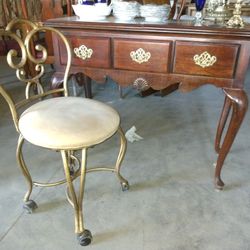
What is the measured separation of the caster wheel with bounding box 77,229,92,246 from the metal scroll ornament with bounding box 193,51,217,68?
2.65ft

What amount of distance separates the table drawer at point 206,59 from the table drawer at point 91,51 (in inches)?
11.9

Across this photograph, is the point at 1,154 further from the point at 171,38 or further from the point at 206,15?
the point at 206,15

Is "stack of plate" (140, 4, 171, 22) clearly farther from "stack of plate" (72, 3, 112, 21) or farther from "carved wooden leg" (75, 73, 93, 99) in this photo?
"carved wooden leg" (75, 73, 93, 99)

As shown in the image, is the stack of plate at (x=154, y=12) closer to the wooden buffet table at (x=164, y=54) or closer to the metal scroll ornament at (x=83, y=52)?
the wooden buffet table at (x=164, y=54)

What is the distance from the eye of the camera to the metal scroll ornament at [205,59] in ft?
3.41

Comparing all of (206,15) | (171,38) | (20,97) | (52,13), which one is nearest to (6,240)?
(171,38)

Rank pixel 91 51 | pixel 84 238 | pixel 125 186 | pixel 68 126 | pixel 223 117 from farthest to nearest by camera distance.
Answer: pixel 223 117
pixel 125 186
pixel 91 51
pixel 84 238
pixel 68 126

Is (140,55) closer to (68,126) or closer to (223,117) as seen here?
(68,126)

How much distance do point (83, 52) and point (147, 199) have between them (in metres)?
0.74

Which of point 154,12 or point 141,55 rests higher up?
point 154,12

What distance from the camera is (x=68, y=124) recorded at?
35.3 inches

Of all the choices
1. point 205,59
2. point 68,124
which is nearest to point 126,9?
point 205,59

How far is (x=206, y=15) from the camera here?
48.3 inches

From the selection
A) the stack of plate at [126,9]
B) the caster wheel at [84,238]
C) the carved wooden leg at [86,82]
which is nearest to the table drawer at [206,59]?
the stack of plate at [126,9]
